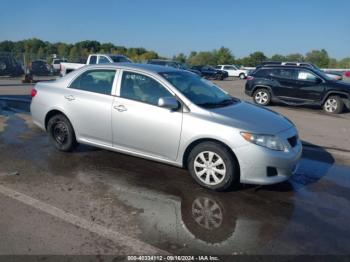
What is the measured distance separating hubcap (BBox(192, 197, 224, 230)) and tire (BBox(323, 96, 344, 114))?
34.2 feet

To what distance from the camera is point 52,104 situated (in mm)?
6312

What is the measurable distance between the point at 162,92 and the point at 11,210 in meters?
2.54

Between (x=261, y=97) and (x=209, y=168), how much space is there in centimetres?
1054

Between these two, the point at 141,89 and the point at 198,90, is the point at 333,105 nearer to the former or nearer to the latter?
the point at 198,90

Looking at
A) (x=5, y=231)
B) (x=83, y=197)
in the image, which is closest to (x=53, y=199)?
(x=83, y=197)

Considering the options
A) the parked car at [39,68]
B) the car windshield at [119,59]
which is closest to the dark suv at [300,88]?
the car windshield at [119,59]

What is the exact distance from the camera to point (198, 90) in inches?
221

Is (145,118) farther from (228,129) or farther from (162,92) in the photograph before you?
(228,129)

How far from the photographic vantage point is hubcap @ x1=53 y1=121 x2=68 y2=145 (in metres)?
6.28

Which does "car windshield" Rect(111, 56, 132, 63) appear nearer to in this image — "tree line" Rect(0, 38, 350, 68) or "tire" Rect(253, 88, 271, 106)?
"tire" Rect(253, 88, 271, 106)

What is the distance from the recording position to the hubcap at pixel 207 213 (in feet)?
13.1

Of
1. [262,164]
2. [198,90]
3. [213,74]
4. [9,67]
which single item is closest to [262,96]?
[198,90]

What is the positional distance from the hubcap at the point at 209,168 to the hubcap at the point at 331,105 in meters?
10.2

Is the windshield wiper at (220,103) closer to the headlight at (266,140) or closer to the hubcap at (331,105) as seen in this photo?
the headlight at (266,140)
